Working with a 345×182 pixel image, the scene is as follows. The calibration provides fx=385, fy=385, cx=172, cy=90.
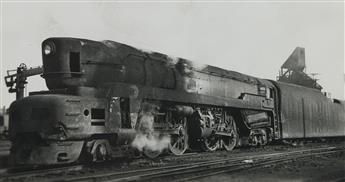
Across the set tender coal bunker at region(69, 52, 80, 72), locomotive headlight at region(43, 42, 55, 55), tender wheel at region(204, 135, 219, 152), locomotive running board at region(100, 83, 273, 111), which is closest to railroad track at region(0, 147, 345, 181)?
locomotive running board at region(100, 83, 273, 111)

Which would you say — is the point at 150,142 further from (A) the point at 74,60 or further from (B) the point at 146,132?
(A) the point at 74,60

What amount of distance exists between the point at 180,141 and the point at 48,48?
5.20m

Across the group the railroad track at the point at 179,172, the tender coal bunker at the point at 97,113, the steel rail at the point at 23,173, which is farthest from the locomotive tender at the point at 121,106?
the railroad track at the point at 179,172

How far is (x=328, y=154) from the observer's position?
14359 mm

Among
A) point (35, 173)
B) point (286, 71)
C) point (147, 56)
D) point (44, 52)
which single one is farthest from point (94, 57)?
point (286, 71)

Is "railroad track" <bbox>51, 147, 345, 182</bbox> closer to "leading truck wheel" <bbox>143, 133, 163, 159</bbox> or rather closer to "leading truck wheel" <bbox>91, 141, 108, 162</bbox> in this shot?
"leading truck wheel" <bbox>91, 141, 108, 162</bbox>

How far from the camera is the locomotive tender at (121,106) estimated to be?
872cm

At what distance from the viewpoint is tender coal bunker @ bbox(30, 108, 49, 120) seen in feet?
→ 28.5

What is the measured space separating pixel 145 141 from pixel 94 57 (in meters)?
2.75

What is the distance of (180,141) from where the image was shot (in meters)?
12.7

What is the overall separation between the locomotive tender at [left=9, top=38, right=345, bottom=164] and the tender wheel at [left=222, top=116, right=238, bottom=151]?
1.6 inches

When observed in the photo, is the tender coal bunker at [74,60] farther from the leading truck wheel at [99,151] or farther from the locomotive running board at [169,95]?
the leading truck wheel at [99,151]

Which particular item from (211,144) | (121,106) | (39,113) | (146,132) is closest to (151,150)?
(146,132)

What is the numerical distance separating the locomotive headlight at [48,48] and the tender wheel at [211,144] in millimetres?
6718
